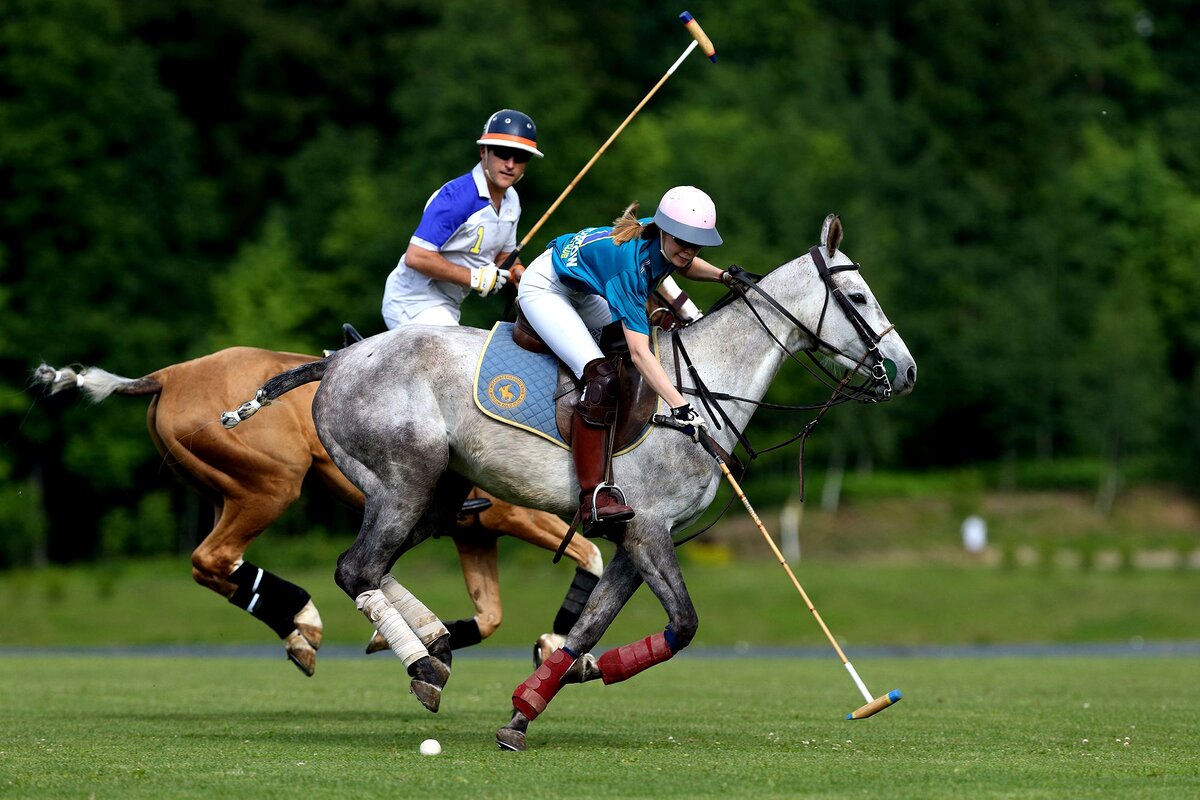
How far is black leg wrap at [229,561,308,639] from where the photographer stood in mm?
12719

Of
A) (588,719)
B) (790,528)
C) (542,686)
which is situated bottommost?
(790,528)

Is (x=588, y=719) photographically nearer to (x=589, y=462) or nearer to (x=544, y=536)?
(x=544, y=536)

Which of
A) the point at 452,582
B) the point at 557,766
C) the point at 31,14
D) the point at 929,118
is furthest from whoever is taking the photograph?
the point at 929,118

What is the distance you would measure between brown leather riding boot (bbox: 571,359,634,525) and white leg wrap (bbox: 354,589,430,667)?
118 centimetres

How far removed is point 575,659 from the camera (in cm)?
1019

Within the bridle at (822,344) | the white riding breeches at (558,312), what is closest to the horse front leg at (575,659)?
the bridle at (822,344)

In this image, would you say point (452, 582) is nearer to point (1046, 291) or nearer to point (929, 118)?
point (1046, 291)

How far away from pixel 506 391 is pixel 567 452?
0.49 meters

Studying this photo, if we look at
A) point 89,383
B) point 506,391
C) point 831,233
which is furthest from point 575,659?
point 89,383

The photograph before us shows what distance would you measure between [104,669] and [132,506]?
89.5 feet

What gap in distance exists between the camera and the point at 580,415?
1020cm

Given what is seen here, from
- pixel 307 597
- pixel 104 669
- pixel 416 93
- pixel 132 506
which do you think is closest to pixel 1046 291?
pixel 416 93

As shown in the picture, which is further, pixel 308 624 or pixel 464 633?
pixel 464 633

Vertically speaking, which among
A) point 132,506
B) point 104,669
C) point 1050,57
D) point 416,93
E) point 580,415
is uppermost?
point 1050,57
